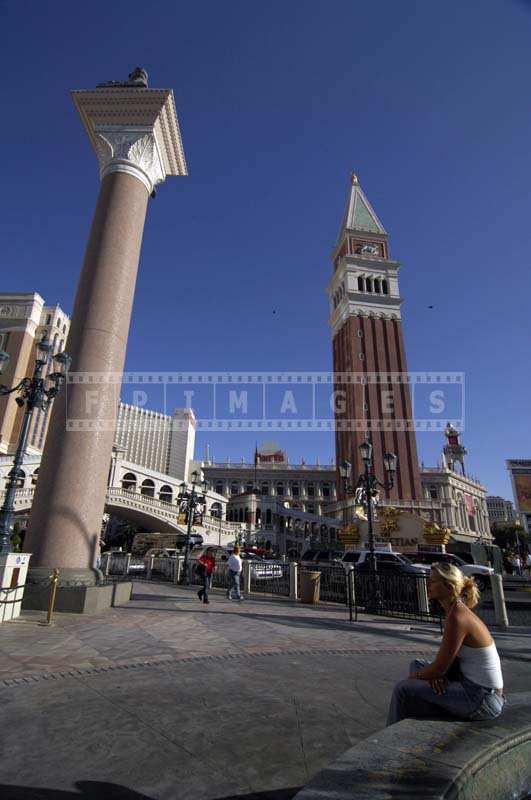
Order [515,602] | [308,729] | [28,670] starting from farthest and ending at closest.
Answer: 1. [515,602]
2. [28,670]
3. [308,729]

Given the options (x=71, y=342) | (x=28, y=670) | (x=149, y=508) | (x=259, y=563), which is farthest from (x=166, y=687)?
(x=149, y=508)

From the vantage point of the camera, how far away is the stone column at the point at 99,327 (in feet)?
33.3

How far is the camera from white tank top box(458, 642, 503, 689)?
2586 mm

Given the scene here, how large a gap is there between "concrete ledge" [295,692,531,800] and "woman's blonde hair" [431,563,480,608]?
2.18ft

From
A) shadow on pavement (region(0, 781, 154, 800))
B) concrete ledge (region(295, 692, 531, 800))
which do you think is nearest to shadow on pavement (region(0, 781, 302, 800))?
shadow on pavement (region(0, 781, 154, 800))

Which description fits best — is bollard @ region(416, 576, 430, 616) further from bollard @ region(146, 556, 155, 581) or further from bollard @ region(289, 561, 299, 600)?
bollard @ region(146, 556, 155, 581)

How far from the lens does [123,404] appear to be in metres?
144

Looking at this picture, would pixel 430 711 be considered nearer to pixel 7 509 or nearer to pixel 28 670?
pixel 28 670

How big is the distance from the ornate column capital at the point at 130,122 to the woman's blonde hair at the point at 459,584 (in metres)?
14.6

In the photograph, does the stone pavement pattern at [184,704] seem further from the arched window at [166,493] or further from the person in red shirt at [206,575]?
the arched window at [166,493]

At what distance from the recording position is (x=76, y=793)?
2.44 metres

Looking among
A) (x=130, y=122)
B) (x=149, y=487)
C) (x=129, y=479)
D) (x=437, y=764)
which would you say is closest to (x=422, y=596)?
(x=437, y=764)

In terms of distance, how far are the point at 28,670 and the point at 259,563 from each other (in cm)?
1388

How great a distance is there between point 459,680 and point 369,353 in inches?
2609
